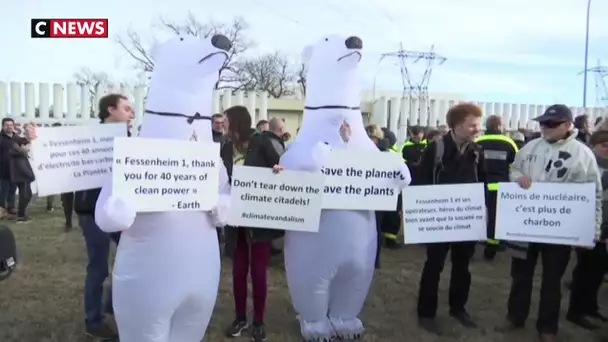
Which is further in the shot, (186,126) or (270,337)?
(270,337)

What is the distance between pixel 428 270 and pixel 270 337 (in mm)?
1345

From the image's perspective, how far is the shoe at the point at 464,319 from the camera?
17.1 ft

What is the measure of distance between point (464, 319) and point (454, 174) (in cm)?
124

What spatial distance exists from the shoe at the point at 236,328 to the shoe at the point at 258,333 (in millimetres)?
129

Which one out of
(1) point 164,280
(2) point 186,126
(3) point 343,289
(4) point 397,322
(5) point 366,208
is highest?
(2) point 186,126

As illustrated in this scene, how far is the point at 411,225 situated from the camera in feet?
15.7

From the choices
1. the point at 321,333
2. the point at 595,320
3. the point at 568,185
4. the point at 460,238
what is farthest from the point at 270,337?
the point at 595,320

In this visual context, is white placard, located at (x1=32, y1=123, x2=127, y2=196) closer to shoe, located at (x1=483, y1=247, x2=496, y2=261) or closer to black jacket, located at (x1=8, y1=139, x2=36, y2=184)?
shoe, located at (x1=483, y1=247, x2=496, y2=261)

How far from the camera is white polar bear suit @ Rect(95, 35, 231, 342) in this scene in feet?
10.8

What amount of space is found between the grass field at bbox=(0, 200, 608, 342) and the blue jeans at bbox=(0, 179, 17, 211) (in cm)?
292

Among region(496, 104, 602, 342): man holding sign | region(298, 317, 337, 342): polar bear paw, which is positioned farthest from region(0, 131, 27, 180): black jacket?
region(496, 104, 602, 342): man holding sign

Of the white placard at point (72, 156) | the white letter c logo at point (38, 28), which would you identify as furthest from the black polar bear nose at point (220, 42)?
the white letter c logo at point (38, 28)

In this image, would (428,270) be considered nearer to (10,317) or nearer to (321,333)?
(321,333)

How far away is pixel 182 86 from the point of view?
3514mm
